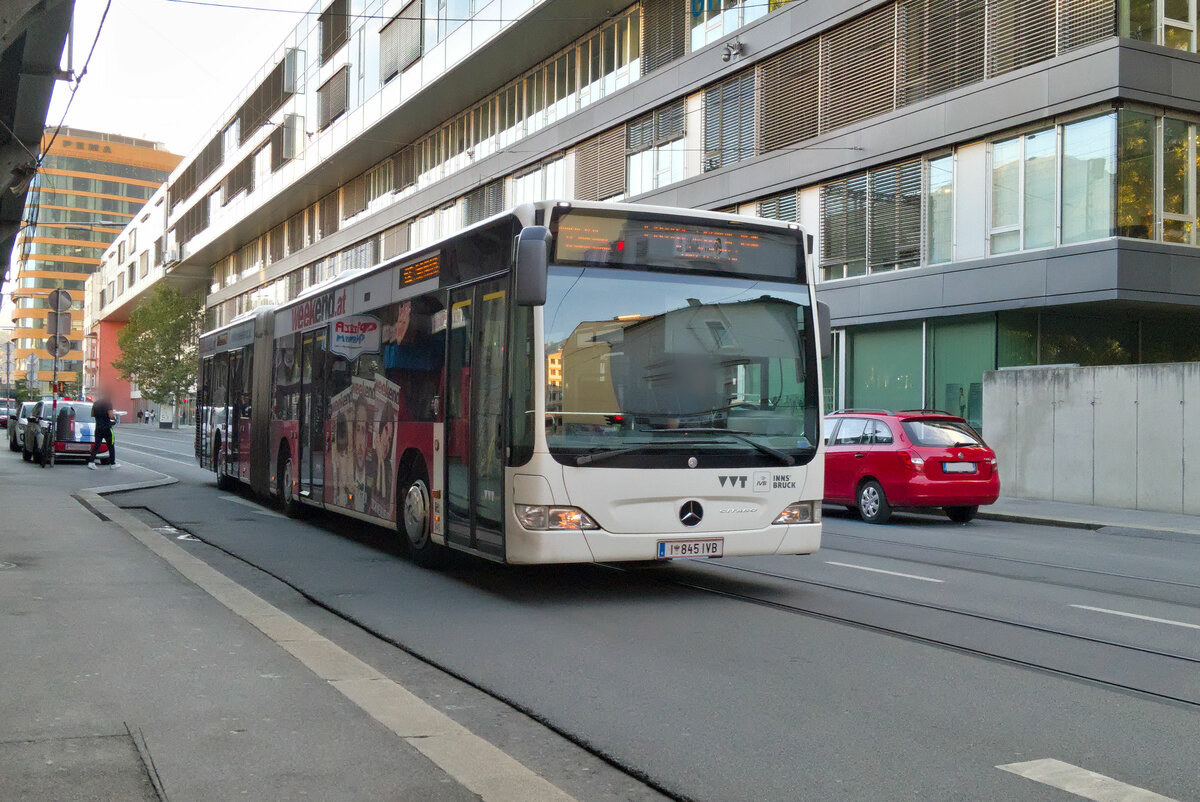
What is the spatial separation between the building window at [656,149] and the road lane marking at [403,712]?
23919 millimetres

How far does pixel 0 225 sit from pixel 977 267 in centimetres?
1893

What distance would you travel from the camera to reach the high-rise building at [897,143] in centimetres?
2102

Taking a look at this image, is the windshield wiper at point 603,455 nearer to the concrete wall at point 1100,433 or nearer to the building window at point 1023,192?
the concrete wall at point 1100,433

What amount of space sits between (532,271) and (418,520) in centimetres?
346

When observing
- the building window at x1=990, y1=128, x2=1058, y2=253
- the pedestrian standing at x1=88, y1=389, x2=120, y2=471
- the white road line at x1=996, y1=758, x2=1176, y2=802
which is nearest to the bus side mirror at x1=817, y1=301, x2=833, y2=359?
the white road line at x1=996, y1=758, x2=1176, y2=802

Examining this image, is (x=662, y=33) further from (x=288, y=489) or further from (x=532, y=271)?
(x=532, y=271)

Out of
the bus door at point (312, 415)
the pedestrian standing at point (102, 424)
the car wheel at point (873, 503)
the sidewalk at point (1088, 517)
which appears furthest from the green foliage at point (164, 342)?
the car wheel at point (873, 503)

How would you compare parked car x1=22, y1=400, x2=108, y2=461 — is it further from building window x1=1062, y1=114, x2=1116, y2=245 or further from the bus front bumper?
the bus front bumper

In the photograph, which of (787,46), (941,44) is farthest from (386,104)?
(941,44)

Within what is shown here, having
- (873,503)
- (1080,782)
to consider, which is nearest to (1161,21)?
(873,503)

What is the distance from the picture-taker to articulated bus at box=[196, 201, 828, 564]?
8.35m

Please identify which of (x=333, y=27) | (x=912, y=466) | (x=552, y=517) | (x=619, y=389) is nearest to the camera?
(x=552, y=517)

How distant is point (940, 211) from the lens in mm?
24109

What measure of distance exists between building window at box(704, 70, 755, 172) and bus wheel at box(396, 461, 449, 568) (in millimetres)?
19902
